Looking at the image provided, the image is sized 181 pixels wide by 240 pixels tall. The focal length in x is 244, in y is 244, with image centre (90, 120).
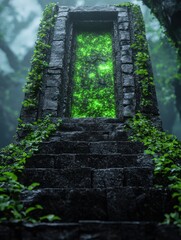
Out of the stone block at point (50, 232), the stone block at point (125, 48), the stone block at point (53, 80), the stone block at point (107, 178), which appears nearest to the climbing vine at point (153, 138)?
the stone block at point (125, 48)

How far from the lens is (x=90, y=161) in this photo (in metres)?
3.01

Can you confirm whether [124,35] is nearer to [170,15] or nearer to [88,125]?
[170,15]

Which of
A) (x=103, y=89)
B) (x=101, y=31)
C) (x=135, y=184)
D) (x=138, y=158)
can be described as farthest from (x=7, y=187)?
(x=101, y=31)

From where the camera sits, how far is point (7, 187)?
7.20 ft

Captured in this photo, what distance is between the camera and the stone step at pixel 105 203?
2018 mm

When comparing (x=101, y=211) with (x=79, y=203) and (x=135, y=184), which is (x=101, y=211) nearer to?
(x=79, y=203)

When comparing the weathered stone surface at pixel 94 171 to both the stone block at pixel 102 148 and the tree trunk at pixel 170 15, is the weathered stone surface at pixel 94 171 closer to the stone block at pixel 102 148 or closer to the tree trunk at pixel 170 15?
the stone block at pixel 102 148

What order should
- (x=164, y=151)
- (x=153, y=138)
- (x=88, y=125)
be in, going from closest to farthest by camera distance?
(x=164, y=151), (x=153, y=138), (x=88, y=125)

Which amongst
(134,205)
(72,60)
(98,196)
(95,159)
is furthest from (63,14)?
(134,205)

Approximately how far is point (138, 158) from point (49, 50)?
144 inches

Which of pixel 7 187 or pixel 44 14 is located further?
pixel 44 14

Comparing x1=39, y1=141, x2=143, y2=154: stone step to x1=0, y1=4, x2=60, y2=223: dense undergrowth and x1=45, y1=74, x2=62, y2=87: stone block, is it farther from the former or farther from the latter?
x1=45, y1=74, x2=62, y2=87: stone block

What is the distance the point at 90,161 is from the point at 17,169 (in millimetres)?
866

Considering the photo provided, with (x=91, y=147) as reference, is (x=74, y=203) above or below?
below
